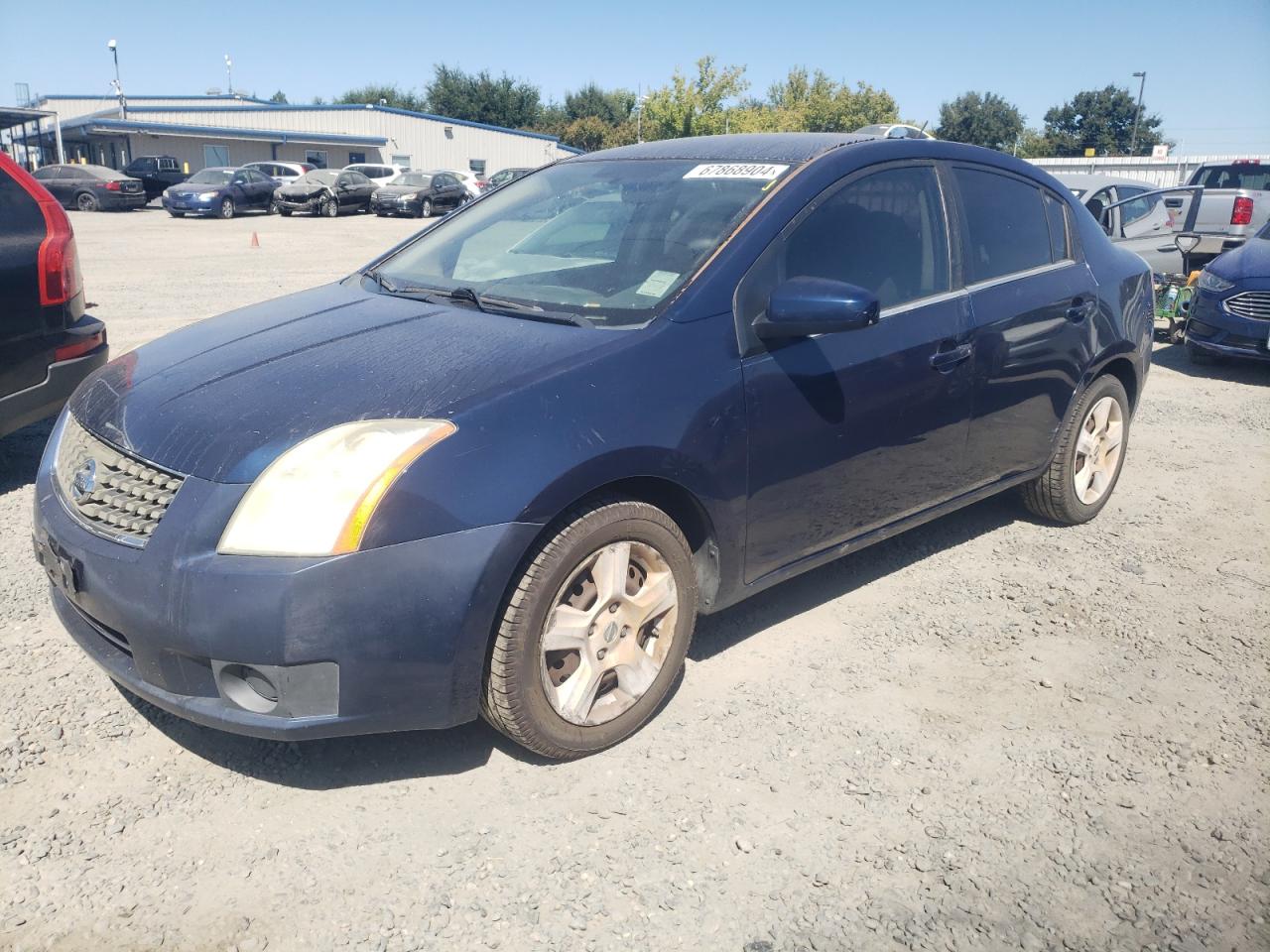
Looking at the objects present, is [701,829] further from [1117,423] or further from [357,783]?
[1117,423]

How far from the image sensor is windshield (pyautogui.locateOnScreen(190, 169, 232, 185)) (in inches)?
1170

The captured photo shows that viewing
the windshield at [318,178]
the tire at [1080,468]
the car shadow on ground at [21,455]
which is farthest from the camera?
the windshield at [318,178]

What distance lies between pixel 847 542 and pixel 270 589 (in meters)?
2.02

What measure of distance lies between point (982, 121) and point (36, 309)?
9563cm

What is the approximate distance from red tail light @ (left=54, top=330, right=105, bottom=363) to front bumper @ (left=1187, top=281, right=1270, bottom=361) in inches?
331

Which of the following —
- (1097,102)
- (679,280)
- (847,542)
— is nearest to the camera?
(679,280)

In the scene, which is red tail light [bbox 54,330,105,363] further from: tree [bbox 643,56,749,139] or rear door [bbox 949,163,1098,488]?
tree [bbox 643,56,749,139]

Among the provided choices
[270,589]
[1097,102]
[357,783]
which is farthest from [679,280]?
[1097,102]

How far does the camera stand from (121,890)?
237 centimetres

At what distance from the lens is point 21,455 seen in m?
5.63

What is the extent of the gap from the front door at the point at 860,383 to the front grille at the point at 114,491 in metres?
1.65

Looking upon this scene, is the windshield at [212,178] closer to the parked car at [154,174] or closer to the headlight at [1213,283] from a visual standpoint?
the parked car at [154,174]

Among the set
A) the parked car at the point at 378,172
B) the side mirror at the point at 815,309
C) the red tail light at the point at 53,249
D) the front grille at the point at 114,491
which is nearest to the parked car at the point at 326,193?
the parked car at the point at 378,172

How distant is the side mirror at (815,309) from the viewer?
3014mm
